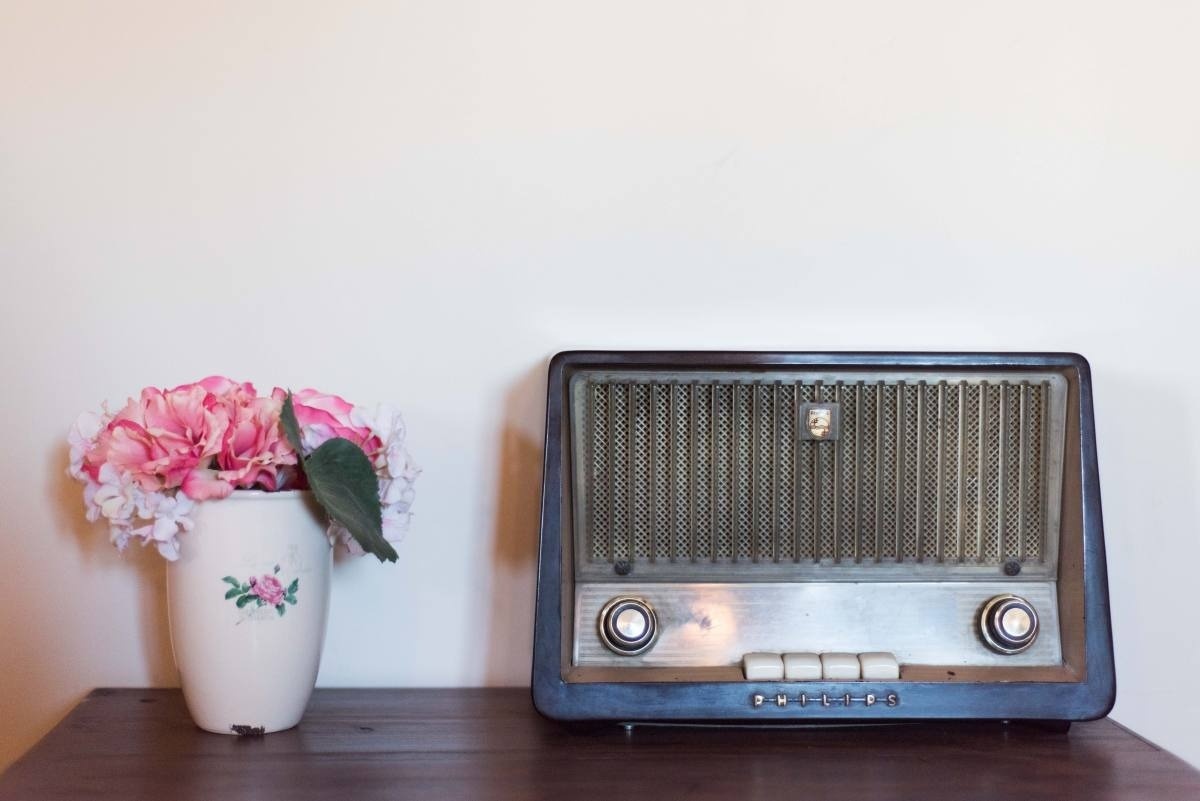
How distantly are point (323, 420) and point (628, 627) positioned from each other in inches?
14.7

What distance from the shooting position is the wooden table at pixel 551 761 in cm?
93

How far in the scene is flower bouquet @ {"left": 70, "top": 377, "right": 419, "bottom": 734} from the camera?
41.0 inches

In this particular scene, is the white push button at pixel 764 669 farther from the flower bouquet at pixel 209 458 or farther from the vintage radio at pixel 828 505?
the flower bouquet at pixel 209 458

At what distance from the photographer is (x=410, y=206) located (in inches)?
51.5

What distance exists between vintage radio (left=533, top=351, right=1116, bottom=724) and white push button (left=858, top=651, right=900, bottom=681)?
0.8 inches

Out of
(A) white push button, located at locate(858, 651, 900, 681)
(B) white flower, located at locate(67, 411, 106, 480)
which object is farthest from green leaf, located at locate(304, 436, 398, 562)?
(A) white push button, located at locate(858, 651, 900, 681)

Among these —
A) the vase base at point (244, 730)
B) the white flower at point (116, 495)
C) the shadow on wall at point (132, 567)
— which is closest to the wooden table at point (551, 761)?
the vase base at point (244, 730)

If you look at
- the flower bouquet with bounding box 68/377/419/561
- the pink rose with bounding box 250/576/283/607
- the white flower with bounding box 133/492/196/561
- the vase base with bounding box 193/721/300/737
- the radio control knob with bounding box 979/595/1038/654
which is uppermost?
the flower bouquet with bounding box 68/377/419/561

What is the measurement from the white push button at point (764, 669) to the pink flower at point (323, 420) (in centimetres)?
44

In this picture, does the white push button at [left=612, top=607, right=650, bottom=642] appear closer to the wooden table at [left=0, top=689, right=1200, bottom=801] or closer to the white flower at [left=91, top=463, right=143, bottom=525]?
the wooden table at [left=0, top=689, right=1200, bottom=801]

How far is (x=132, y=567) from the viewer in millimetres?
1304

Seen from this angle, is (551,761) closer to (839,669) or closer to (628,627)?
(628,627)

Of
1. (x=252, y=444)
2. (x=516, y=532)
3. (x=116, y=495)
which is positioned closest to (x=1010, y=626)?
(x=516, y=532)

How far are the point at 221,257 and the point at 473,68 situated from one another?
38 centimetres
